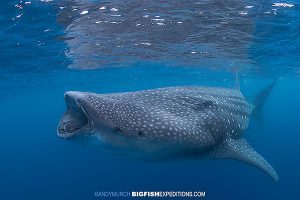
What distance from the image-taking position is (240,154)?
618 cm

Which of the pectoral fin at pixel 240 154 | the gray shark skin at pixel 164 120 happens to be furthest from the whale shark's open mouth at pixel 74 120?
the pectoral fin at pixel 240 154

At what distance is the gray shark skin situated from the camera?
4.36m

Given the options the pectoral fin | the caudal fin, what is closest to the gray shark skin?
the pectoral fin

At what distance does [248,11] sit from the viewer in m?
10.4

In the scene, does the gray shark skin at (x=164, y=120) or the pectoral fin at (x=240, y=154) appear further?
the pectoral fin at (x=240, y=154)

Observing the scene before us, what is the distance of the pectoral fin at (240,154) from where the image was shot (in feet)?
19.7

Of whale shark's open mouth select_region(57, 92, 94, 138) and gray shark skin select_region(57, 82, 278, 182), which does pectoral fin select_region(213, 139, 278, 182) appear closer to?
gray shark skin select_region(57, 82, 278, 182)

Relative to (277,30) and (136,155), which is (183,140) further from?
(277,30)

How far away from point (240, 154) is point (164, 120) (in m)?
2.10

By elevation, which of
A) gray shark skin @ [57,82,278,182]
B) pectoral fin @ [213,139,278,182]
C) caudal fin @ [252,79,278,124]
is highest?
gray shark skin @ [57,82,278,182]

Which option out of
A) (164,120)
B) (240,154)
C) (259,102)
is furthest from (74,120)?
(259,102)

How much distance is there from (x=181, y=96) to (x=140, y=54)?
43.7ft

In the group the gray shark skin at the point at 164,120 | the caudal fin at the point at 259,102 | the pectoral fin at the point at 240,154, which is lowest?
the caudal fin at the point at 259,102

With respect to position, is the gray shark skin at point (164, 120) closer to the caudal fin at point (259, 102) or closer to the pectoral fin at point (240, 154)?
the pectoral fin at point (240, 154)
